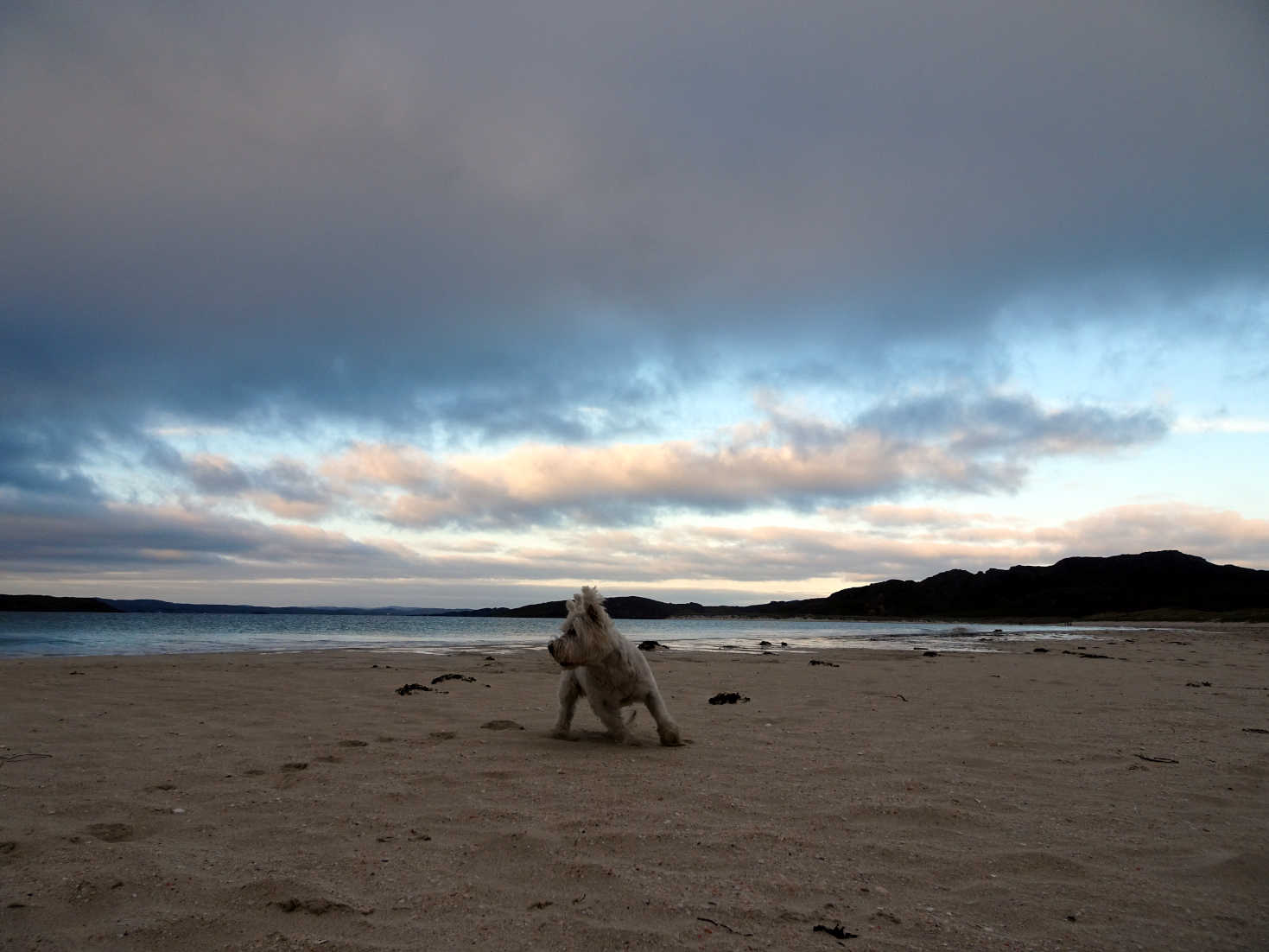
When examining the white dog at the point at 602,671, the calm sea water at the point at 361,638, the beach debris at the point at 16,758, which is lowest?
the calm sea water at the point at 361,638

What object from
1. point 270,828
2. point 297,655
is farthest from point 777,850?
point 297,655

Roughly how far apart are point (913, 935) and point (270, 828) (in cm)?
351

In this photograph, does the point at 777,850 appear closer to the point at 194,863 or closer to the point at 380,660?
the point at 194,863

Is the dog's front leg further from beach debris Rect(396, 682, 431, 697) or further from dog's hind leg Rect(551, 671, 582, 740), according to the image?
beach debris Rect(396, 682, 431, 697)

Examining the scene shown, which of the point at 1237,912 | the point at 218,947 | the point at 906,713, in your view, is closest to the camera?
the point at 218,947

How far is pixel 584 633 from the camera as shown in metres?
6.83

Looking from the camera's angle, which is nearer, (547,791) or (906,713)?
(547,791)

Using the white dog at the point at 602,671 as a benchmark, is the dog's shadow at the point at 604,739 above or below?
below

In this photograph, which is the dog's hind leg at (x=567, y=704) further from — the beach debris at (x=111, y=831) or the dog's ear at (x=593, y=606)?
the beach debris at (x=111, y=831)

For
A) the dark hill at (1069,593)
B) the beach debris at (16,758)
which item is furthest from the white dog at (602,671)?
the dark hill at (1069,593)

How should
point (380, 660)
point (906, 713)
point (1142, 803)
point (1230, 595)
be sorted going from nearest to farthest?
1. point (1142, 803)
2. point (906, 713)
3. point (380, 660)
4. point (1230, 595)

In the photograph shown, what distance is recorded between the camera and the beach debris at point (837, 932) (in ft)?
9.78

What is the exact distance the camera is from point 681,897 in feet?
11.0

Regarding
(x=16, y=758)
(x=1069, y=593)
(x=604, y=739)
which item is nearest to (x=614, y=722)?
(x=604, y=739)
